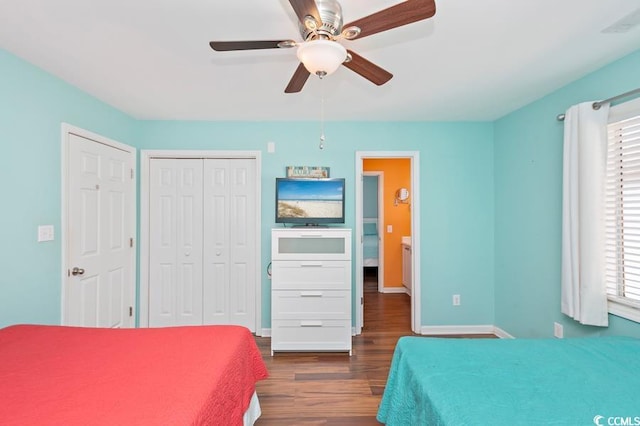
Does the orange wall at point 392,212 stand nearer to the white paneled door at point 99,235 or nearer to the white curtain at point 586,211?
the white curtain at point 586,211

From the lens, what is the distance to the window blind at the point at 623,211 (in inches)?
77.9

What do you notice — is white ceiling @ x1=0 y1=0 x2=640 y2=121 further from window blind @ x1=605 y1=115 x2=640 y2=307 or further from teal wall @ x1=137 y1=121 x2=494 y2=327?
window blind @ x1=605 y1=115 x2=640 y2=307

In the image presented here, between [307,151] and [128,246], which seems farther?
[307,151]

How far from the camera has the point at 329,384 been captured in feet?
8.09

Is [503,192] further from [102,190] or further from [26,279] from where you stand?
[26,279]

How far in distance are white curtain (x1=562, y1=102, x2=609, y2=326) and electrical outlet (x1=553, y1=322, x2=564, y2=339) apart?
1.29 feet

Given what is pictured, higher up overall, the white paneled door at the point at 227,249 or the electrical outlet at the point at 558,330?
the white paneled door at the point at 227,249

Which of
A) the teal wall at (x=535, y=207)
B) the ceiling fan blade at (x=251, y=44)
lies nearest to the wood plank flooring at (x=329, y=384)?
the teal wall at (x=535, y=207)

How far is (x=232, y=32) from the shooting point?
5.78ft

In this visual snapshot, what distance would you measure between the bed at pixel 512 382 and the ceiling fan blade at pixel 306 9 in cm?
161

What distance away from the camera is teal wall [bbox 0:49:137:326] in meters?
1.96

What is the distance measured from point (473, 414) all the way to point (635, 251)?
5.96ft

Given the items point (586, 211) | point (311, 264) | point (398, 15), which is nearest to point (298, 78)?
point (398, 15)

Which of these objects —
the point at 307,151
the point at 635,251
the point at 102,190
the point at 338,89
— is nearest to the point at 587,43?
the point at 635,251
